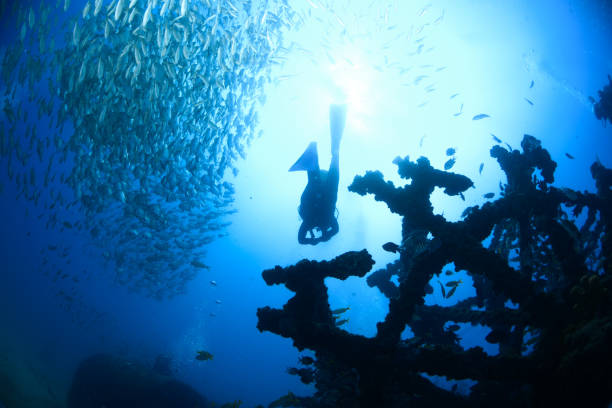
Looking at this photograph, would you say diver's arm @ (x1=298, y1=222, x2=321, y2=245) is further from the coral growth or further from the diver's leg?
the coral growth

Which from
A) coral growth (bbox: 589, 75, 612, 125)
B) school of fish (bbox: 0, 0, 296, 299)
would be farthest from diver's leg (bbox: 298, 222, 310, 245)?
coral growth (bbox: 589, 75, 612, 125)

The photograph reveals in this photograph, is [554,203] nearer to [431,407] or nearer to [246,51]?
[431,407]

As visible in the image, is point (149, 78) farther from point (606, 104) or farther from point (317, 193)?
point (606, 104)

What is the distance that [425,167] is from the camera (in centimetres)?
367

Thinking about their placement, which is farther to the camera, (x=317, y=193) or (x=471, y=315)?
(x=317, y=193)

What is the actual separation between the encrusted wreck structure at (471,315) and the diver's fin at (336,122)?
89.0 inches

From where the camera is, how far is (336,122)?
5875 mm

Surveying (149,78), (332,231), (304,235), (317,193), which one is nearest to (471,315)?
(332,231)

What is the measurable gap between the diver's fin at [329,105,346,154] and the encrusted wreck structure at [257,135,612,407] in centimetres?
226

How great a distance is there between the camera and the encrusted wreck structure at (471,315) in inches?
98.4

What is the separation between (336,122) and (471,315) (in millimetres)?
4135

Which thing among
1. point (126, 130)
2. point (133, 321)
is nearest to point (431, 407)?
point (126, 130)

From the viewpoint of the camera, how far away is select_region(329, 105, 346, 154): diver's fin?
583 centimetres

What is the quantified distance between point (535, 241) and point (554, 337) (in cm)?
239
